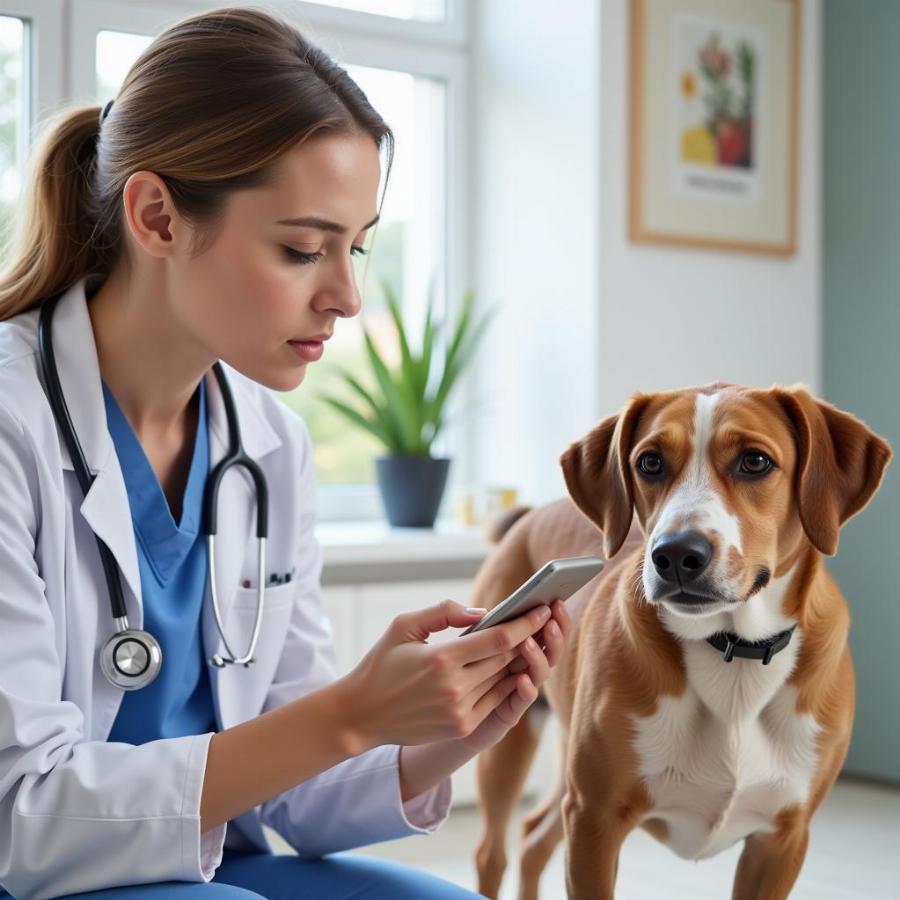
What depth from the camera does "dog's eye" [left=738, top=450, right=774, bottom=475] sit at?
145cm

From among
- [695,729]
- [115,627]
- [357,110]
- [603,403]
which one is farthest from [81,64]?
[695,729]

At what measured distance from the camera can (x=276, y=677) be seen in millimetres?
1609

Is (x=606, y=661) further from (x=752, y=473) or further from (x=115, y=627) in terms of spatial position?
(x=115, y=627)

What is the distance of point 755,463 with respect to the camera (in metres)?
1.45

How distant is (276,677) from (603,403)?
1.78 meters

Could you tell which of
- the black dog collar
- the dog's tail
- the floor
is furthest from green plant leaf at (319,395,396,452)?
the black dog collar

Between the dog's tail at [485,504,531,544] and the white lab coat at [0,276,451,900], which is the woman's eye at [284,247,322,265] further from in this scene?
the dog's tail at [485,504,531,544]

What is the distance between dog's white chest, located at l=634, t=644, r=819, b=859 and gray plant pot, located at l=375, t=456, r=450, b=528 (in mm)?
1743

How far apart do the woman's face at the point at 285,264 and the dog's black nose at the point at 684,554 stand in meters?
0.43

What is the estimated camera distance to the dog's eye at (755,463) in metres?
1.45

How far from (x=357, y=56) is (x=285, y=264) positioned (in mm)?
2217

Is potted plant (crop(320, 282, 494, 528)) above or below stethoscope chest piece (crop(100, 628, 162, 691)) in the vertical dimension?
above

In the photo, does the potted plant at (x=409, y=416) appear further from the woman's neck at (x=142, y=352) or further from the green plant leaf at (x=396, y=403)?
the woman's neck at (x=142, y=352)

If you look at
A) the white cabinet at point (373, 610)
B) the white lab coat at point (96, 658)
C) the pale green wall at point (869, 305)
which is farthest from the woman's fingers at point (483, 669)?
the pale green wall at point (869, 305)
